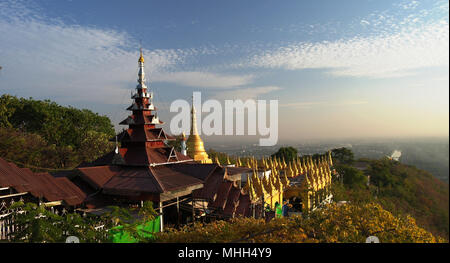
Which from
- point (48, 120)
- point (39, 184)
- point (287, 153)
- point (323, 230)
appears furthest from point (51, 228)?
point (287, 153)

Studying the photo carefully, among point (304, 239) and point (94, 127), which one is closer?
point (304, 239)

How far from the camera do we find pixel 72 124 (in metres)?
37.9

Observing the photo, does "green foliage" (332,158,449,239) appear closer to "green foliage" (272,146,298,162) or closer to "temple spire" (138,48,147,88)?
"green foliage" (272,146,298,162)

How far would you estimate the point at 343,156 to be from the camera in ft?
168

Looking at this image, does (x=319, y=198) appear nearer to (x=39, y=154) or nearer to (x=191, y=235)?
(x=191, y=235)

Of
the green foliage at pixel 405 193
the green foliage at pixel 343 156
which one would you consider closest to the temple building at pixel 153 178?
the green foliage at pixel 405 193

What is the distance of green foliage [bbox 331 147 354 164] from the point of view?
168 feet

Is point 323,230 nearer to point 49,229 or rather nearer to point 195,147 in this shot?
point 49,229

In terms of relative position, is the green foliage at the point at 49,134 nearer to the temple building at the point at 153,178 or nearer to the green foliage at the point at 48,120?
the green foliage at the point at 48,120

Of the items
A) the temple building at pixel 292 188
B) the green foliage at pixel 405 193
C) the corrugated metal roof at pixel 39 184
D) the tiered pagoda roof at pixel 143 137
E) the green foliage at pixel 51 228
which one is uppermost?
the tiered pagoda roof at pixel 143 137

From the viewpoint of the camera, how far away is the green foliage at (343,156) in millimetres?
51094

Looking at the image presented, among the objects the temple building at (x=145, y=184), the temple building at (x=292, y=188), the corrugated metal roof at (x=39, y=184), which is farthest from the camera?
the temple building at (x=292, y=188)
